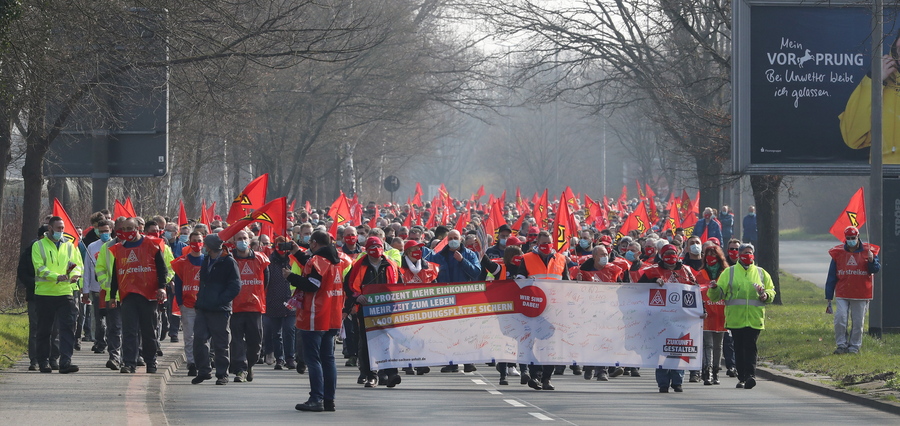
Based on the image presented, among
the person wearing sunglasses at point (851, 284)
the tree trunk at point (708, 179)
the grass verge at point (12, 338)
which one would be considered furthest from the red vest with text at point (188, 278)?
the tree trunk at point (708, 179)

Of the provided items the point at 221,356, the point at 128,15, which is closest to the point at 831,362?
the point at 221,356

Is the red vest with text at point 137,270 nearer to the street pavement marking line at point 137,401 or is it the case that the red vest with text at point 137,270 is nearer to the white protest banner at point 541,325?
the street pavement marking line at point 137,401

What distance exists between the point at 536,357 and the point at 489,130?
11266cm

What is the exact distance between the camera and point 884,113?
1927 centimetres

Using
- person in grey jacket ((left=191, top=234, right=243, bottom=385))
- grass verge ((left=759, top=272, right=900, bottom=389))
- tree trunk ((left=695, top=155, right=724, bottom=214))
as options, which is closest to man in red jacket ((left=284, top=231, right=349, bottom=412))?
person in grey jacket ((left=191, top=234, right=243, bottom=385))

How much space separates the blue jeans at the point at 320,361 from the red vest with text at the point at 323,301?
88 mm

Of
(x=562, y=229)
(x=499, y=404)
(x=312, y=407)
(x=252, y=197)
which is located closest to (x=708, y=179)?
(x=562, y=229)

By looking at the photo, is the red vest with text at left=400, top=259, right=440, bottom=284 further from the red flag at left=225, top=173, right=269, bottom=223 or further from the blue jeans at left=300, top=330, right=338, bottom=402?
the blue jeans at left=300, top=330, right=338, bottom=402

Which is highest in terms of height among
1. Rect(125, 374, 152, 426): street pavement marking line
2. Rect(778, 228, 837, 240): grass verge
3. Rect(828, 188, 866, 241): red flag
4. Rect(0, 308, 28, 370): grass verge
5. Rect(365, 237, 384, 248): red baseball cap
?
Rect(778, 228, 837, 240): grass verge

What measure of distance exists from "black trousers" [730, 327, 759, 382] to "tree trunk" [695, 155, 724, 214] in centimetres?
1541

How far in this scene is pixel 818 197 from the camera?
72688mm

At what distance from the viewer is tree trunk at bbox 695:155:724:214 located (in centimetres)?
3125

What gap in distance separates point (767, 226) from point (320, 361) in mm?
17036

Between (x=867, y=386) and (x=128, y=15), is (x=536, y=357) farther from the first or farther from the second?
(x=128, y=15)
